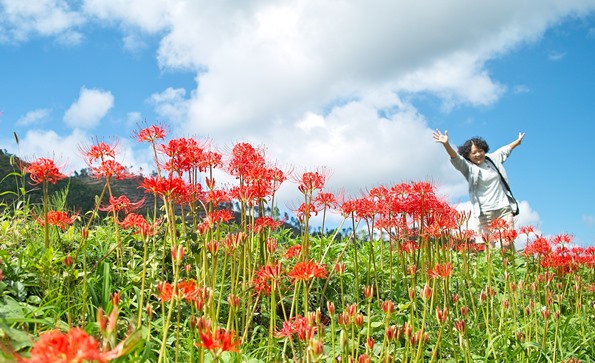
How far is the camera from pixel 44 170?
3.46m

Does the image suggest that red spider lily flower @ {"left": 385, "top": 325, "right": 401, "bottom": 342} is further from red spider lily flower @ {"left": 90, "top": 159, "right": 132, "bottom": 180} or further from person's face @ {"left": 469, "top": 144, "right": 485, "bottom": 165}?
person's face @ {"left": 469, "top": 144, "right": 485, "bottom": 165}

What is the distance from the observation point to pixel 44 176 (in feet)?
11.4

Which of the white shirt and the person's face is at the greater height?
the person's face

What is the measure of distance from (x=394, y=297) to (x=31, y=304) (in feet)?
9.66

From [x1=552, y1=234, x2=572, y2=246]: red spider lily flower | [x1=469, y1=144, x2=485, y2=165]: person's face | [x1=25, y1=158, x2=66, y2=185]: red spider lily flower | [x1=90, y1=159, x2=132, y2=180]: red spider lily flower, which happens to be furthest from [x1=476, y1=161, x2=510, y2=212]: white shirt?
[x1=25, y1=158, x2=66, y2=185]: red spider lily flower

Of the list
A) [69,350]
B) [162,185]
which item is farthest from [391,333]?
[69,350]

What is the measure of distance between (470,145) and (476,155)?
295 mm

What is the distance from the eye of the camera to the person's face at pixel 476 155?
10.2 metres

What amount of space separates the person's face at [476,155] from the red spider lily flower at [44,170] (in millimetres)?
8122

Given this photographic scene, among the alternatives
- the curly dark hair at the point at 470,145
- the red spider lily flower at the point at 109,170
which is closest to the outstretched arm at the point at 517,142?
the curly dark hair at the point at 470,145

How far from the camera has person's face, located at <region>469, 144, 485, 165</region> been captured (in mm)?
10156

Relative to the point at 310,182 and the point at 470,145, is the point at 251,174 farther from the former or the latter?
the point at 470,145

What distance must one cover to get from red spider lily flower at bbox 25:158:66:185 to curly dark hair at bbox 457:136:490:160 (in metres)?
8.24

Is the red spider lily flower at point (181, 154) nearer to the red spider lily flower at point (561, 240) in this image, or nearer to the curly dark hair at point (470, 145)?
the red spider lily flower at point (561, 240)
